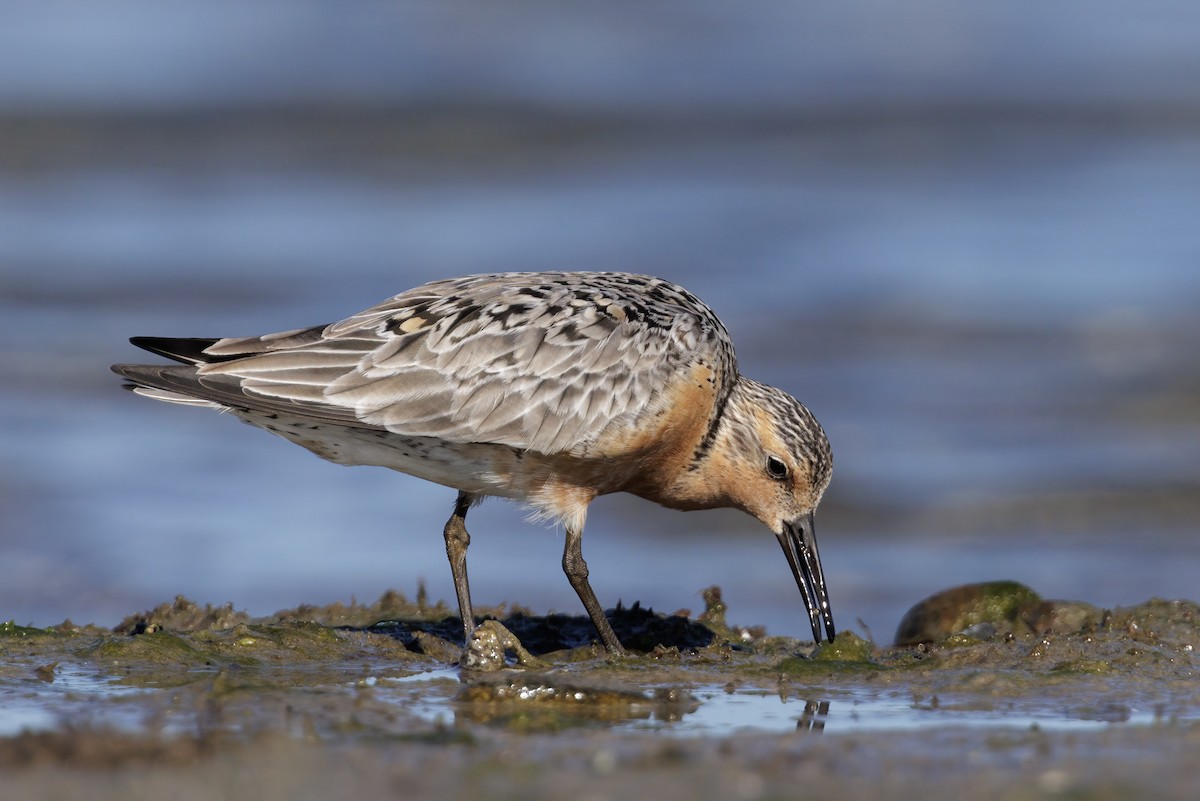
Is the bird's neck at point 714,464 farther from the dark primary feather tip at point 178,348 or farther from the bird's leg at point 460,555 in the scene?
the dark primary feather tip at point 178,348

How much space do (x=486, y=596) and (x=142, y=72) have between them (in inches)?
633

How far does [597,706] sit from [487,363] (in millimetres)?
2303

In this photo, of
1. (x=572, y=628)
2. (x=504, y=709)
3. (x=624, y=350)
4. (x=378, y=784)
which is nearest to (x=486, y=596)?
(x=572, y=628)

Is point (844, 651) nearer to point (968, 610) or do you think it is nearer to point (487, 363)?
point (968, 610)

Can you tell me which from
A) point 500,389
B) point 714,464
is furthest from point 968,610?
point 500,389

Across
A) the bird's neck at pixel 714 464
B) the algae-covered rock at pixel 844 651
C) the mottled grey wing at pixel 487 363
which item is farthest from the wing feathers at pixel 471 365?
the algae-covered rock at pixel 844 651

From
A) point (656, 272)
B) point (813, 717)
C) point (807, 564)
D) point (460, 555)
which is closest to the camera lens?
point (813, 717)

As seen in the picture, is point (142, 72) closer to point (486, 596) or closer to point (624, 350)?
point (486, 596)

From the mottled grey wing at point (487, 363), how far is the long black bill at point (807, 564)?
1.24 meters

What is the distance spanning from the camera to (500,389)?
7.70 metres

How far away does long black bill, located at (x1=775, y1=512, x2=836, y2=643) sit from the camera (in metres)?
8.48

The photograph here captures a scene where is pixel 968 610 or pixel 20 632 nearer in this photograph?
pixel 20 632

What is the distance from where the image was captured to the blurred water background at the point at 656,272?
11930mm

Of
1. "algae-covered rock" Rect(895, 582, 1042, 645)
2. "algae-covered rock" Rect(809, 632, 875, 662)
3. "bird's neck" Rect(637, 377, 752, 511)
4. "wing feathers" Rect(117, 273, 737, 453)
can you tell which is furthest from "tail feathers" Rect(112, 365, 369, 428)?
"algae-covered rock" Rect(895, 582, 1042, 645)
